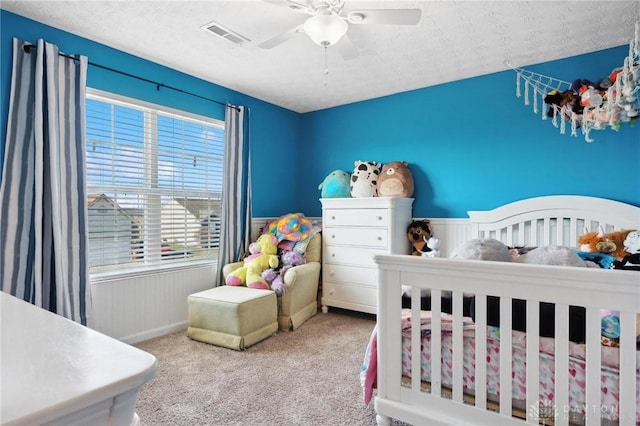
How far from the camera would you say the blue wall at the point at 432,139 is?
261 cm

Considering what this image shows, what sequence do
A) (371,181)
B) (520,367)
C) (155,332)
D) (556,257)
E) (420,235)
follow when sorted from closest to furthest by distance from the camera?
(520,367), (556,257), (155,332), (420,235), (371,181)

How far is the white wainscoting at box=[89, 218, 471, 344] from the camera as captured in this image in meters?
2.61

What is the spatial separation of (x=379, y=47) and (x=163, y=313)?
2822 mm

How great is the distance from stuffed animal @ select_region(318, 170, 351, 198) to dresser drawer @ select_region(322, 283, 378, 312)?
98 centimetres

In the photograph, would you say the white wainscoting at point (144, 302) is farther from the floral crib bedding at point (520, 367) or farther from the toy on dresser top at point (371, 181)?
the floral crib bedding at point (520, 367)

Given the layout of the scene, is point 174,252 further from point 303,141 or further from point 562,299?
point 562,299

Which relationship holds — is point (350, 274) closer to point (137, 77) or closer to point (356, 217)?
point (356, 217)

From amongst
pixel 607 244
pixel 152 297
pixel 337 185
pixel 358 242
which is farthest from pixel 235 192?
pixel 607 244

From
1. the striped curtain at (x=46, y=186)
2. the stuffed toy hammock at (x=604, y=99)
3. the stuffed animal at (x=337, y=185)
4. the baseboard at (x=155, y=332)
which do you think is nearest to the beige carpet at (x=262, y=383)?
the baseboard at (x=155, y=332)

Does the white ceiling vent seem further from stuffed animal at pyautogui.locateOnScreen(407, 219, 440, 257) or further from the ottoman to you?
stuffed animal at pyautogui.locateOnScreen(407, 219, 440, 257)

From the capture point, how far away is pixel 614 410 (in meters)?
1.14

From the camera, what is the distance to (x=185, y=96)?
10.3ft

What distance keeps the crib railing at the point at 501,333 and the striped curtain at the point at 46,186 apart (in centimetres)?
213

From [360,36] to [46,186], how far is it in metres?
2.37
